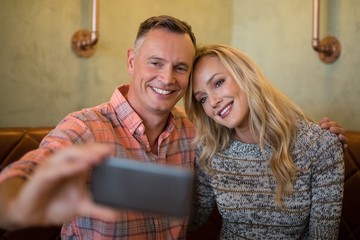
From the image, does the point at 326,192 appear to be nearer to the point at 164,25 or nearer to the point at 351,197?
the point at 351,197

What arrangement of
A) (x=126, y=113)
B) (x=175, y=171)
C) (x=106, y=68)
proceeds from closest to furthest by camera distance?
1. (x=175, y=171)
2. (x=126, y=113)
3. (x=106, y=68)

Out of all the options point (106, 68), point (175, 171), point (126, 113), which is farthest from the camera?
point (106, 68)

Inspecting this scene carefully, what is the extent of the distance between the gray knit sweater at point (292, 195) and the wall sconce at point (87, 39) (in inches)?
29.5

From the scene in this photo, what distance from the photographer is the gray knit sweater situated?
1273 millimetres

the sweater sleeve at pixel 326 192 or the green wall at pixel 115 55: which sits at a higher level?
the green wall at pixel 115 55

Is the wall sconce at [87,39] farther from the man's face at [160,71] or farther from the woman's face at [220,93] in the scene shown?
the woman's face at [220,93]

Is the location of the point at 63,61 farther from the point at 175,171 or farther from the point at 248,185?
the point at 175,171

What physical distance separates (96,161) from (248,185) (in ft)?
2.83

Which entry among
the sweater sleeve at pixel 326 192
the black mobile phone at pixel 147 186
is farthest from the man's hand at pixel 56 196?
the sweater sleeve at pixel 326 192

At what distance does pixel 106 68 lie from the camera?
182 cm

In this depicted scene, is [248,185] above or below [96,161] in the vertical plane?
below

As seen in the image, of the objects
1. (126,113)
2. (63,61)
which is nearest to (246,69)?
(126,113)

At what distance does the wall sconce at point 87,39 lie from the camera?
163cm

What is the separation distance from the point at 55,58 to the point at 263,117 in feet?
2.89
